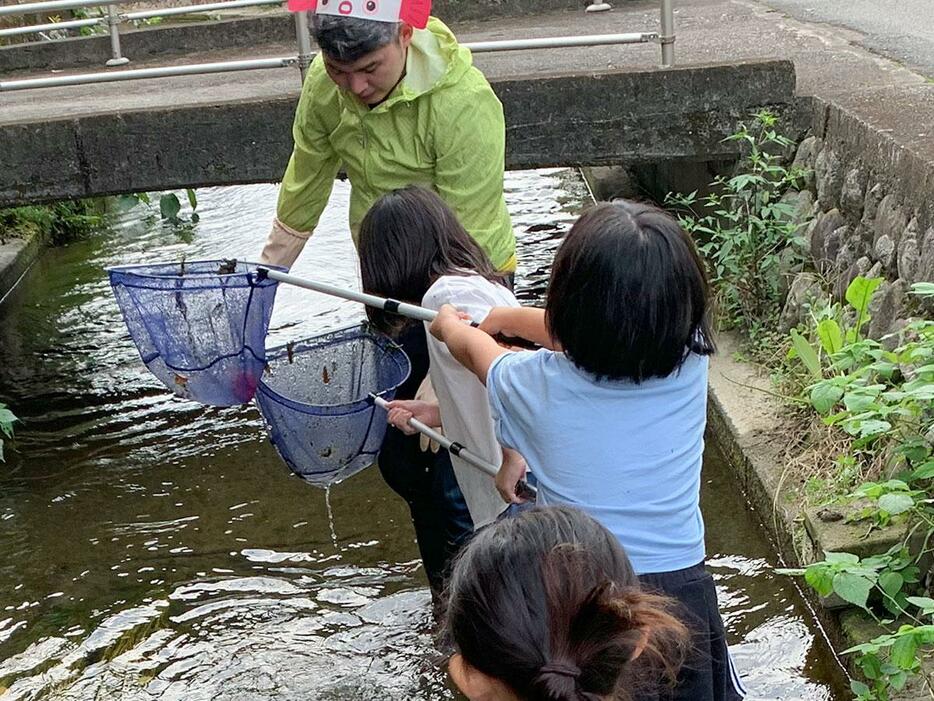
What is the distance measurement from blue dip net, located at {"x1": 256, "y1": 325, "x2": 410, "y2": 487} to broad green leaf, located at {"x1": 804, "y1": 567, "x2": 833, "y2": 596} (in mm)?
1187

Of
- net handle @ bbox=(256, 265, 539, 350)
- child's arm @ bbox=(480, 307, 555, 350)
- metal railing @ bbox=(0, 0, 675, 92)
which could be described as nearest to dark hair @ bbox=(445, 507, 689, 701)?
child's arm @ bbox=(480, 307, 555, 350)

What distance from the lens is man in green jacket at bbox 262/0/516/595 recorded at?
3.45 metres

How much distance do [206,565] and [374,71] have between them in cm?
226

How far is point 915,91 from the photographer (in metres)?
5.77

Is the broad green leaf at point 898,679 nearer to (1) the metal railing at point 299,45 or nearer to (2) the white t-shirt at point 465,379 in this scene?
(2) the white t-shirt at point 465,379

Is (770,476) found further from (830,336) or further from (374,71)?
(374,71)

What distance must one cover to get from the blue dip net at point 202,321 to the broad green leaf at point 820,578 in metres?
1.59

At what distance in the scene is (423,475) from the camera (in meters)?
3.52

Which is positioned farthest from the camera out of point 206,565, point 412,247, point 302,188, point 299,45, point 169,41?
point 169,41

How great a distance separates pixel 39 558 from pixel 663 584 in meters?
3.36

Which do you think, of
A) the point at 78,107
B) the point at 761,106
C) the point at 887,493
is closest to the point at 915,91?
the point at 761,106

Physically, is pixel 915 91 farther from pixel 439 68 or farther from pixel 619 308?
pixel 619 308

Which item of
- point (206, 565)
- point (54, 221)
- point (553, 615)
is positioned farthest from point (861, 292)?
point (54, 221)

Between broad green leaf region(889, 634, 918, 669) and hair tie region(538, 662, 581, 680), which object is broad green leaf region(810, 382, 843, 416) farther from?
hair tie region(538, 662, 581, 680)
